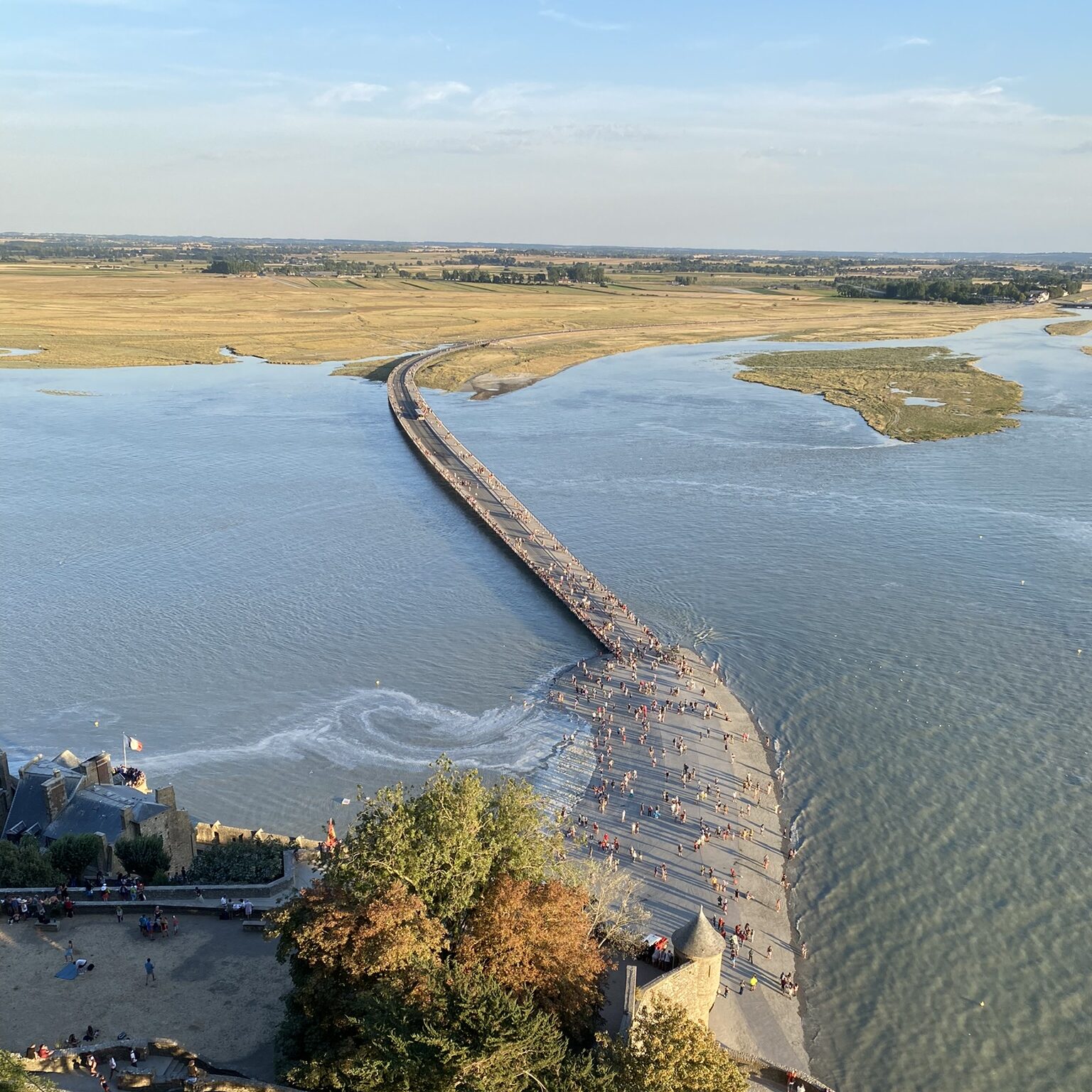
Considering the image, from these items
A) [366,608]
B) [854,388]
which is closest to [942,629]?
[366,608]

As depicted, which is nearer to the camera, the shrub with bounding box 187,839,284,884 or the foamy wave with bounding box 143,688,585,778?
the shrub with bounding box 187,839,284,884

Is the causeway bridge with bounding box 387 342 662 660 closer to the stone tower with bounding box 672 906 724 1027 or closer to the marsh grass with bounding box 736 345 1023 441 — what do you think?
the stone tower with bounding box 672 906 724 1027

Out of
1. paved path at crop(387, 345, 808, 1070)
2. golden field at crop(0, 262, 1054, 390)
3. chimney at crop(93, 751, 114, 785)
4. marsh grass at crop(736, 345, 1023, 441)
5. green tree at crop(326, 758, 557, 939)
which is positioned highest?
golden field at crop(0, 262, 1054, 390)

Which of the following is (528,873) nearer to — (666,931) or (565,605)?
(666,931)

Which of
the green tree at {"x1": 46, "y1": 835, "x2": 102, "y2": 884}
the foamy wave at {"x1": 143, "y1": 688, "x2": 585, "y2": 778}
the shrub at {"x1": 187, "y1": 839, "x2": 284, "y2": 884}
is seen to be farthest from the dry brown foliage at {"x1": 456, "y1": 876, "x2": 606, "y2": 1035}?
the foamy wave at {"x1": 143, "y1": 688, "x2": 585, "y2": 778}

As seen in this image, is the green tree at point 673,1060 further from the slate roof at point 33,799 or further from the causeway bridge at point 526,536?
the causeway bridge at point 526,536

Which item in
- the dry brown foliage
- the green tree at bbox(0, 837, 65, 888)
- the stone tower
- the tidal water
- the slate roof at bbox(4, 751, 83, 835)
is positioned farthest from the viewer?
the slate roof at bbox(4, 751, 83, 835)

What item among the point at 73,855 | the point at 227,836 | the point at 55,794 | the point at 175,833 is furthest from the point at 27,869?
the point at 227,836
